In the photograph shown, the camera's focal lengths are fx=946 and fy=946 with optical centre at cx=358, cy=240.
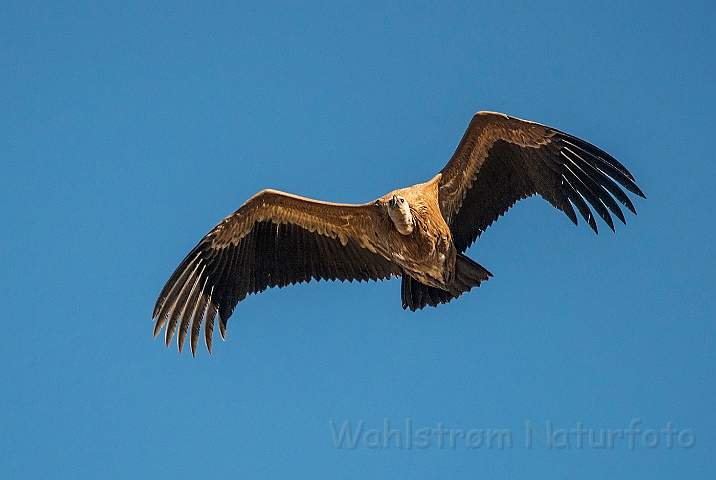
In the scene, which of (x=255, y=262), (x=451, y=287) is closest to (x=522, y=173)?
(x=451, y=287)

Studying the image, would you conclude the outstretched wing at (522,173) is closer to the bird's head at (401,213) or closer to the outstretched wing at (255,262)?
the bird's head at (401,213)

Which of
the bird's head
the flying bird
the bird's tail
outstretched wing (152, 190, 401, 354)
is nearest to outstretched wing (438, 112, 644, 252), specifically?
the flying bird

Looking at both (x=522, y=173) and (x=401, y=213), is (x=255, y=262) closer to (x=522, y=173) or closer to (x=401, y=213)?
(x=401, y=213)

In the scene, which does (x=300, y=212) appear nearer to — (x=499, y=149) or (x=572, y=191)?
(x=499, y=149)

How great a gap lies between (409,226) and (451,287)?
3.36 feet

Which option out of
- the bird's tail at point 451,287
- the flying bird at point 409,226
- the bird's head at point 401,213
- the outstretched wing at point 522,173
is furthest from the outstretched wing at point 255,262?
the outstretched wing at point 522,173

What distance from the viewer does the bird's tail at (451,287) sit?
11086 mm

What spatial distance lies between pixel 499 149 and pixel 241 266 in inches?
140

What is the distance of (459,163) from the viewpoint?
11.1 m

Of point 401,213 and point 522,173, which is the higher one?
point 522,173

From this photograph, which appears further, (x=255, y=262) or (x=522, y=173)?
(x=255, y=262)

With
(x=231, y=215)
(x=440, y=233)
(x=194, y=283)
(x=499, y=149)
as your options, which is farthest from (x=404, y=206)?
(x=194, y=283)

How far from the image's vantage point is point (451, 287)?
11.1 metres

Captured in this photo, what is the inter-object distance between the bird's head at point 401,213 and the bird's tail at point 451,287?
868 millimetres
